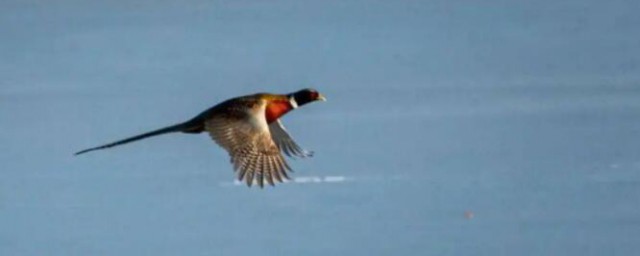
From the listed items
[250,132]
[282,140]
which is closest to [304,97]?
[282,140]

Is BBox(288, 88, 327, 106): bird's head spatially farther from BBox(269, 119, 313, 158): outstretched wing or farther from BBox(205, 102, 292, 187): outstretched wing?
BBox(205, 102, 292, 187): outstretched wing

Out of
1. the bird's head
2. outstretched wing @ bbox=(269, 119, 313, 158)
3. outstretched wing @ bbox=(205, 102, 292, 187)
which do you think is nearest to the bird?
outstretched wing @ bbox=(205, 102, 292, 187)

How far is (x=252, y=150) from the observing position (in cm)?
992

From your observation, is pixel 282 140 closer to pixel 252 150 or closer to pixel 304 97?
pixel 304 97

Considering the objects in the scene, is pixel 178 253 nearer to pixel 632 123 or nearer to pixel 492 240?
pixel 492 240

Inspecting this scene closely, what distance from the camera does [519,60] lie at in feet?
45.9

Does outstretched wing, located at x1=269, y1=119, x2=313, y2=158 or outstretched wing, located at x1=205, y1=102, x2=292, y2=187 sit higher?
outstretched wing, located at x1=205, y1=102, x2=292, y2=187

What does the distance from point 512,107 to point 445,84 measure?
66 centimetres

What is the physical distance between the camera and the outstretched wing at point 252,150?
32.5 feet

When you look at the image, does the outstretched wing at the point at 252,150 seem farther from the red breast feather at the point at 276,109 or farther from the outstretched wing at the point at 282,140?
the outstretched wing at the point at 282,140

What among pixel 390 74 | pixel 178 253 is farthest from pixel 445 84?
pixel 178 253

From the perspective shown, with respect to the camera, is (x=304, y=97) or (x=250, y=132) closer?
(x=250, y=132)

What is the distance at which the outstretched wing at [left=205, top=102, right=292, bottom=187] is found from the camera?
9.91m

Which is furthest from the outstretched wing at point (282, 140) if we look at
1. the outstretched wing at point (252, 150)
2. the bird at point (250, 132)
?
the outstretched wing at point (252, 150)
